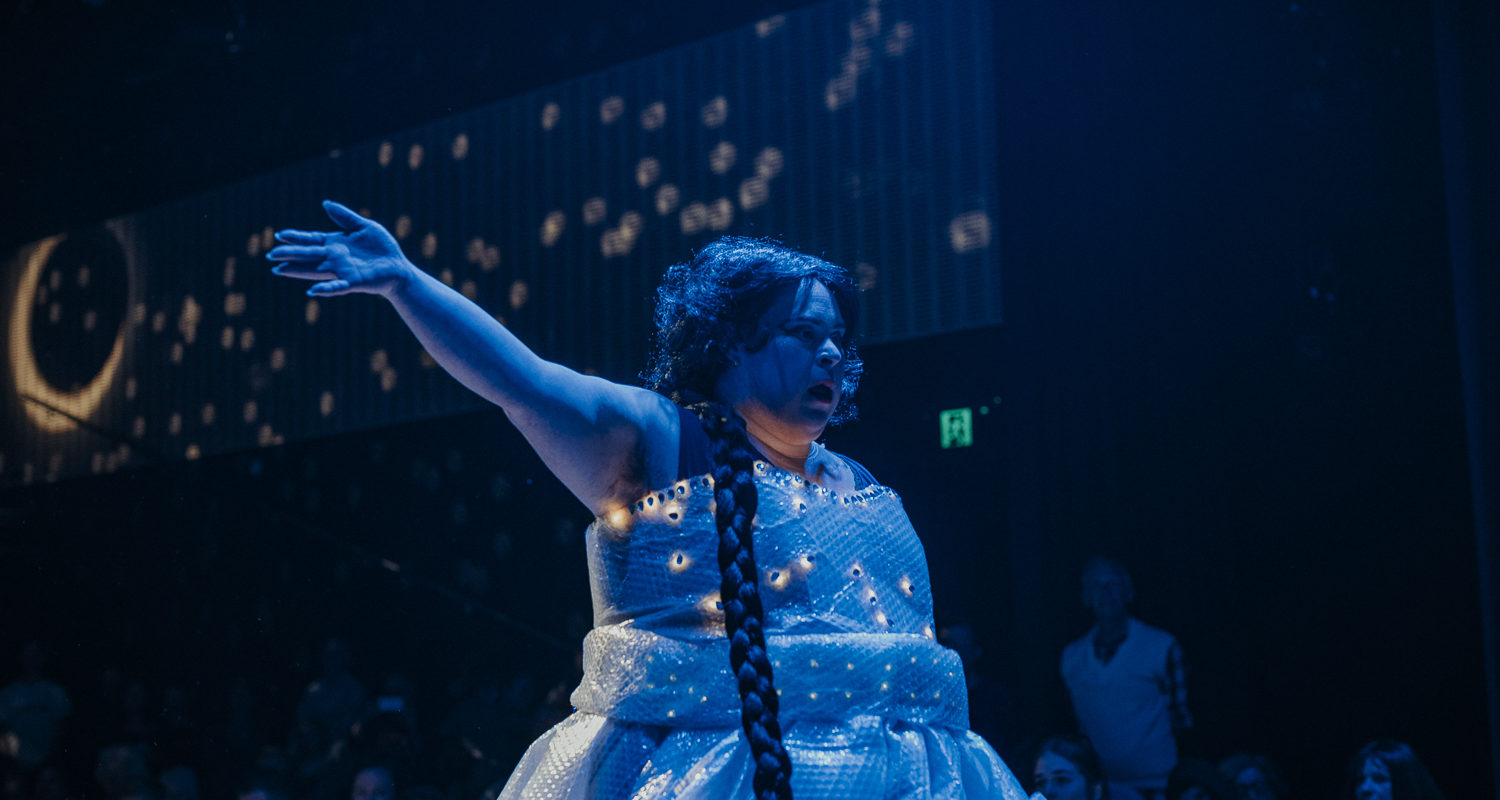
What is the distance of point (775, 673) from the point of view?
48.7 inches

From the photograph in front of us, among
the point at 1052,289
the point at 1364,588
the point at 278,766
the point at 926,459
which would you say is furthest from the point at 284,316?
the point at 1364,588

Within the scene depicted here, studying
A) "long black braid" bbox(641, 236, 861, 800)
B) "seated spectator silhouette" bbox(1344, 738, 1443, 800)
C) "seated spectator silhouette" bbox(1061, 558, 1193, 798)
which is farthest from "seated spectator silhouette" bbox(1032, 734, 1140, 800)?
"long black braid" bbox(641, 236, 861, 800)

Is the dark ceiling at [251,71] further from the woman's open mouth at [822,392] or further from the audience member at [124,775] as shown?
the woman's open mouth at [822,392]

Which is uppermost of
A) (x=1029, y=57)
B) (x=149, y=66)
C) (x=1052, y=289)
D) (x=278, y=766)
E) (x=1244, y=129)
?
(x=149, y=66)

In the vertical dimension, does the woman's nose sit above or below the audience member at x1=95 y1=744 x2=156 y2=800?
above

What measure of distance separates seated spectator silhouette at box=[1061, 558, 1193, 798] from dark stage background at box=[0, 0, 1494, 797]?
0.84 ft

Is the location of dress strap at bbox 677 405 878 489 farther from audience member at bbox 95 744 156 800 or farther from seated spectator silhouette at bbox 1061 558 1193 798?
audience member at bbox 95 744 156 800

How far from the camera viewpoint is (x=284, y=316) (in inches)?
243

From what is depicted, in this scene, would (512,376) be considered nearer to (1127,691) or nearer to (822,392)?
(822,392)

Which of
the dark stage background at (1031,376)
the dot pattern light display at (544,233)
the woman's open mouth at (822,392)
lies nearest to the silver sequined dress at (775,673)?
the woman's open mouth at (822,392)

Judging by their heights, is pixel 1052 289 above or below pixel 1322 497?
above

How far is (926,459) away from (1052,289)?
2.67 feet

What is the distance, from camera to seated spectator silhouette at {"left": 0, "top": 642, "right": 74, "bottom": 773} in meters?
4.88

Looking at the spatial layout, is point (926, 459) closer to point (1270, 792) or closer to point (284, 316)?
point (1270, 792)
